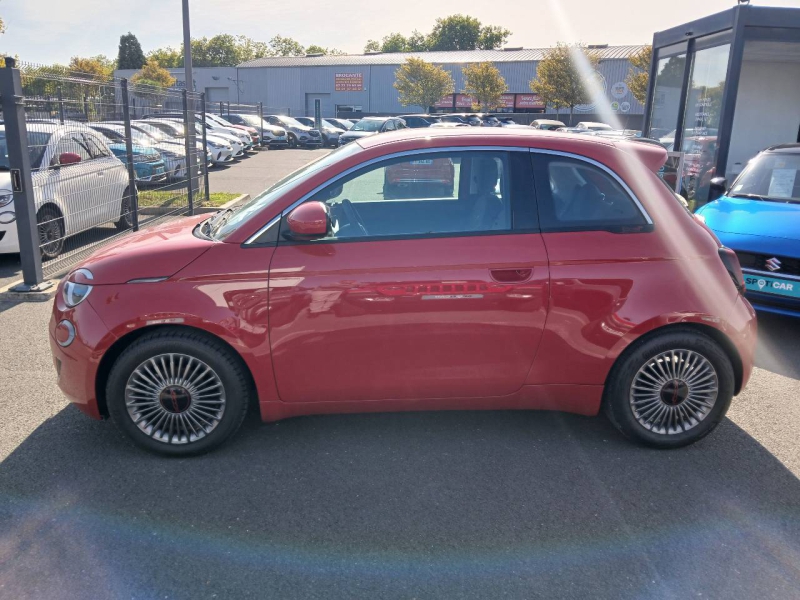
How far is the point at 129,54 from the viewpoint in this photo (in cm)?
10500

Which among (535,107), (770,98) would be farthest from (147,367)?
(535,107)

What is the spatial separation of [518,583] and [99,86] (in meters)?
8.06

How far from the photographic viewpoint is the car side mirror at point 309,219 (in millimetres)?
3568

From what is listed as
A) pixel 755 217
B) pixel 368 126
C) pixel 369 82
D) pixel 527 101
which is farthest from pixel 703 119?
pixel 369 82

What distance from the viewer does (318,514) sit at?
3340 mm

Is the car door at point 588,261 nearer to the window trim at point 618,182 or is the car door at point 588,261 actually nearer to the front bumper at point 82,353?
the window trim at point 618,182

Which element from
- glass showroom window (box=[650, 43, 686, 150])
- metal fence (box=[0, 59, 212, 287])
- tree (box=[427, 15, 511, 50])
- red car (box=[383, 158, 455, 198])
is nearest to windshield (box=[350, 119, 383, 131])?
glass showroom window (box=[650, 43, 686, 150])

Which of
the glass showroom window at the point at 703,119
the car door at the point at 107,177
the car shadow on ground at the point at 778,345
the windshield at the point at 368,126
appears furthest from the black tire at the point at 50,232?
the windshield at the point at 368,126

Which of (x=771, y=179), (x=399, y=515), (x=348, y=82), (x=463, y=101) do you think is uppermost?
(x=348, y=82)

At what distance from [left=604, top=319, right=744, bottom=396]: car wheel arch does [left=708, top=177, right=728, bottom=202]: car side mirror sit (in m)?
4.28

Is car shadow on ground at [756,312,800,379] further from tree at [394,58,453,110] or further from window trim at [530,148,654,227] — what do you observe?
tree at [394,58,453,110]

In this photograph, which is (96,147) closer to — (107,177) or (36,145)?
(107,177)

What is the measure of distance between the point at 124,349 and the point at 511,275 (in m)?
2.16

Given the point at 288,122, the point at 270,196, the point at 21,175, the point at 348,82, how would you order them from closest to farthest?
the point at 270,196 < the point at 21,175 < the point at 288,122 < the point at 348,82
